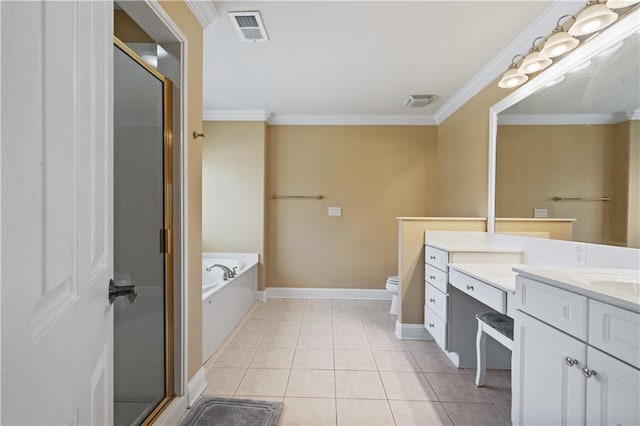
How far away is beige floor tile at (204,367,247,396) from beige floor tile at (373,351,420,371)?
1.04 metres

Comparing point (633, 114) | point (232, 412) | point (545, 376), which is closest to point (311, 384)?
point (232, 412)

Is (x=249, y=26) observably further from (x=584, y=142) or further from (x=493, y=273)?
(x=493, y=273)

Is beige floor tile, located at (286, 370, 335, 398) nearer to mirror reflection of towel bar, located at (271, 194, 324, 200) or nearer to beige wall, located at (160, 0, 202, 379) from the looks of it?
beige wall, located at (160, 0, 202, 379)

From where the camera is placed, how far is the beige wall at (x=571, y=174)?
1475 mm

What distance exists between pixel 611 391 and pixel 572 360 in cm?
14

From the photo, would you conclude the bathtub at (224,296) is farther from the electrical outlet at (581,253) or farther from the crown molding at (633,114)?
the crown molding at (633,114)

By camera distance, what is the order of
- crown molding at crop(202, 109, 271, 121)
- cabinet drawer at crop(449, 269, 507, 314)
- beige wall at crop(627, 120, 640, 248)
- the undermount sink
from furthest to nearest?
crown molding at crop(202, 109, 271, 121)
cabinet drawer at crop(449, 269, 507, 314)
beige wall at crop(627, 120, 640, 248)
the undermount sink

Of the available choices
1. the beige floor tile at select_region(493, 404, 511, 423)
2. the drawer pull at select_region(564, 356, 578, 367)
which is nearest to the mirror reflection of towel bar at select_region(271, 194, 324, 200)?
the beige floor tile at select_region(493, 404, 511, 423)

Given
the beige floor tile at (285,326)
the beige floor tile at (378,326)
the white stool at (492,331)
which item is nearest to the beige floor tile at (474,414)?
the white stool at (492,331)

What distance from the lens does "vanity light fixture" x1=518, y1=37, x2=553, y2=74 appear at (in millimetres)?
1802

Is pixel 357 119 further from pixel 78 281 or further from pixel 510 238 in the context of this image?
pixel 78 281

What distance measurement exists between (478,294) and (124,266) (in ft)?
6.41

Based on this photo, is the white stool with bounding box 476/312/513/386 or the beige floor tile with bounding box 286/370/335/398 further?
the beige floor tile with bounding box 286/370/335/398

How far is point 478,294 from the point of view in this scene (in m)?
1.82
